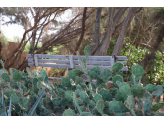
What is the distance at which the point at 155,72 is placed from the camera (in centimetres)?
309

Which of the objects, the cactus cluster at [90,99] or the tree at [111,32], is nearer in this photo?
the cactus cluster at [90,99]

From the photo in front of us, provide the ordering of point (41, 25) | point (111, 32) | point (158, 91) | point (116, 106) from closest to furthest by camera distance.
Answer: point (116, 106) < point (158, 91) < point (111, 32) < point (41, 25)

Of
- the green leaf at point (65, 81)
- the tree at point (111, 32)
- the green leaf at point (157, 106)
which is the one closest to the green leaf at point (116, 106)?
the green leaf at point (157, 106)

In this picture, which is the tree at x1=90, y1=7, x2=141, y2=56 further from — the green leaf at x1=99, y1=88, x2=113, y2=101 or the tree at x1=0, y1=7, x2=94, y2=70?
the green leaf at x1=99, y1=88, x2=113, y2=101

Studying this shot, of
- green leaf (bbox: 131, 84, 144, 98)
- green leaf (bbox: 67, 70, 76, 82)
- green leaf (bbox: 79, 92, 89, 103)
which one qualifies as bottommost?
green leaf (bbox: 79, 92, 89, 103)

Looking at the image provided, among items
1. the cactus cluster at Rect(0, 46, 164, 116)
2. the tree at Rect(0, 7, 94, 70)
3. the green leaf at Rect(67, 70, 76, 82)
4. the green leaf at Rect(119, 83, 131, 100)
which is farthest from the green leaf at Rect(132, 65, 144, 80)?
the tree at Rect(0, 7, 94, 70)

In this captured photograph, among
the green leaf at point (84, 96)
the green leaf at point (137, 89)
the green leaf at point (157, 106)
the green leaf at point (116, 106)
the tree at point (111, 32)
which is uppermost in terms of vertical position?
the tree at point (111, 32)

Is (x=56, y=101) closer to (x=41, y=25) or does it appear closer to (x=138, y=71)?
(x=138, y=71)

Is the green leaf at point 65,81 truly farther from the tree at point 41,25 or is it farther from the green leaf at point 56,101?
the tree at point 41,25

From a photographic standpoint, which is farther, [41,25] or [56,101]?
[41,25]

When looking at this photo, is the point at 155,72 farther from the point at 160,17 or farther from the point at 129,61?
the point at 160,17

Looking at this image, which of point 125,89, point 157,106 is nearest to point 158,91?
point 157,106

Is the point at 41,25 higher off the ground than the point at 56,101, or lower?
higher
